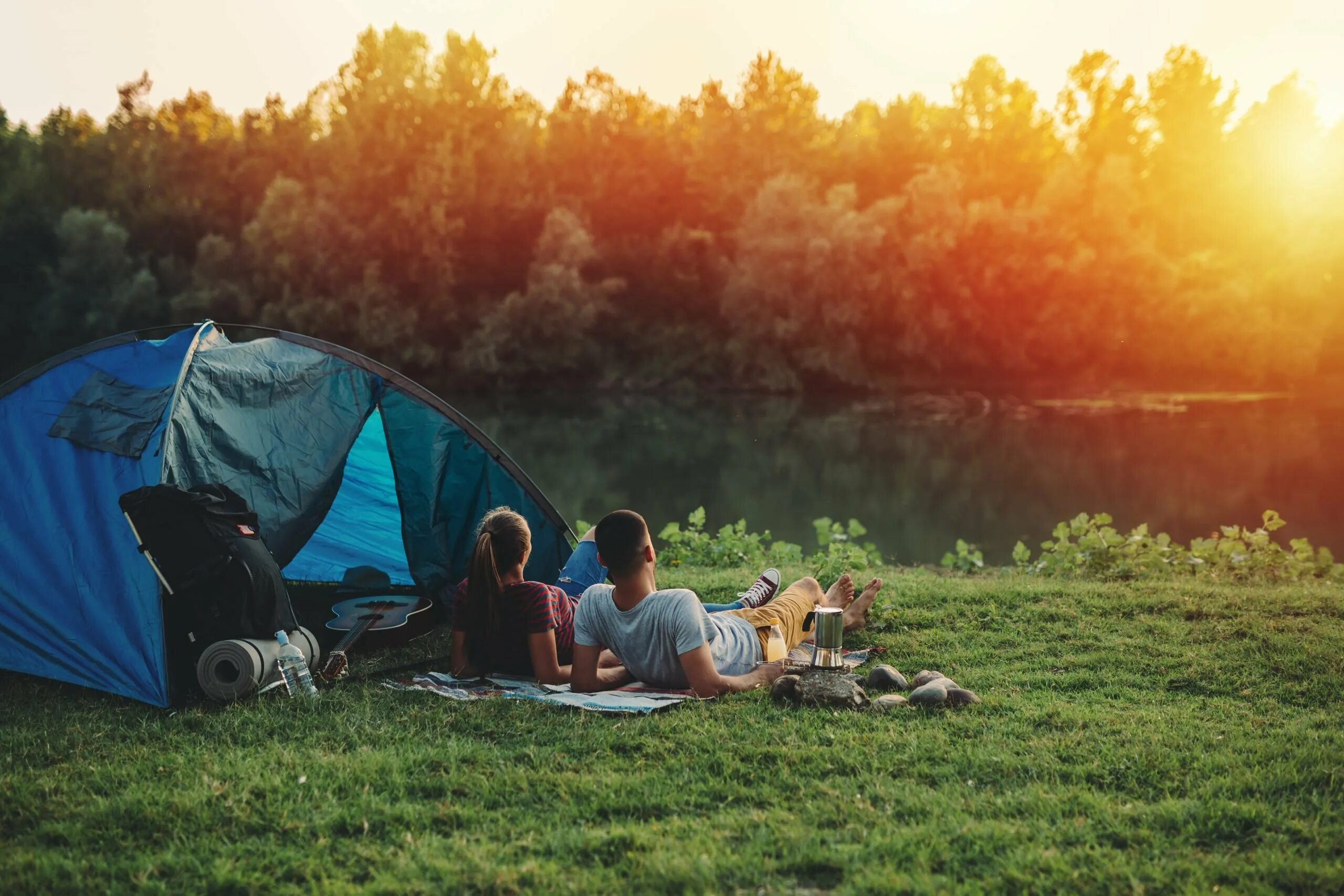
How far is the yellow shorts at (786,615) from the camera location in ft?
15.4

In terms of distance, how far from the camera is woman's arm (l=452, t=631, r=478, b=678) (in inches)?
186

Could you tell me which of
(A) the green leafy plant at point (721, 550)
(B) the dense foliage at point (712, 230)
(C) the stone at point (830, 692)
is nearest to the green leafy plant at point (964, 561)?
(A) the green leafy plant at point (721, 550)

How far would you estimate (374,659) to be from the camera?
5.25 metres

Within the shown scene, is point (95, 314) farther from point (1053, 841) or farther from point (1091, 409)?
point (1053, 841)

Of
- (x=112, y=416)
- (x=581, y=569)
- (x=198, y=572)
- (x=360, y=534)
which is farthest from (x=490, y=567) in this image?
(x=360, y=534)

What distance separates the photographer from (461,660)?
15.5ft

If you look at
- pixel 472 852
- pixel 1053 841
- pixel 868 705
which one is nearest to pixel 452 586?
pixel 868 705

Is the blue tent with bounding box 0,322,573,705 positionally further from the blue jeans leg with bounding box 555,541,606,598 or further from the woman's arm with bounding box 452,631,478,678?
the woman's arm with bounding box 452,631,478,678

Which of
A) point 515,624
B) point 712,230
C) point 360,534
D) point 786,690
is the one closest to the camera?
point 786,690

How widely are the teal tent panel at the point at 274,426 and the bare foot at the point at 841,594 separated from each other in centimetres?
268

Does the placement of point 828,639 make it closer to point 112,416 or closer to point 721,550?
point 112,416

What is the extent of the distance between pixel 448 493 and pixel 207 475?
1463mm

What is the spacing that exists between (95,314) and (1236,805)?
32.8 m

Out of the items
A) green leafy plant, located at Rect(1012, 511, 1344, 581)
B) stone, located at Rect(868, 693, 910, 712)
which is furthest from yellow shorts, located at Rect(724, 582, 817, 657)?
green leafy plant, located at Rect(1012, 511, 1344, 581)
